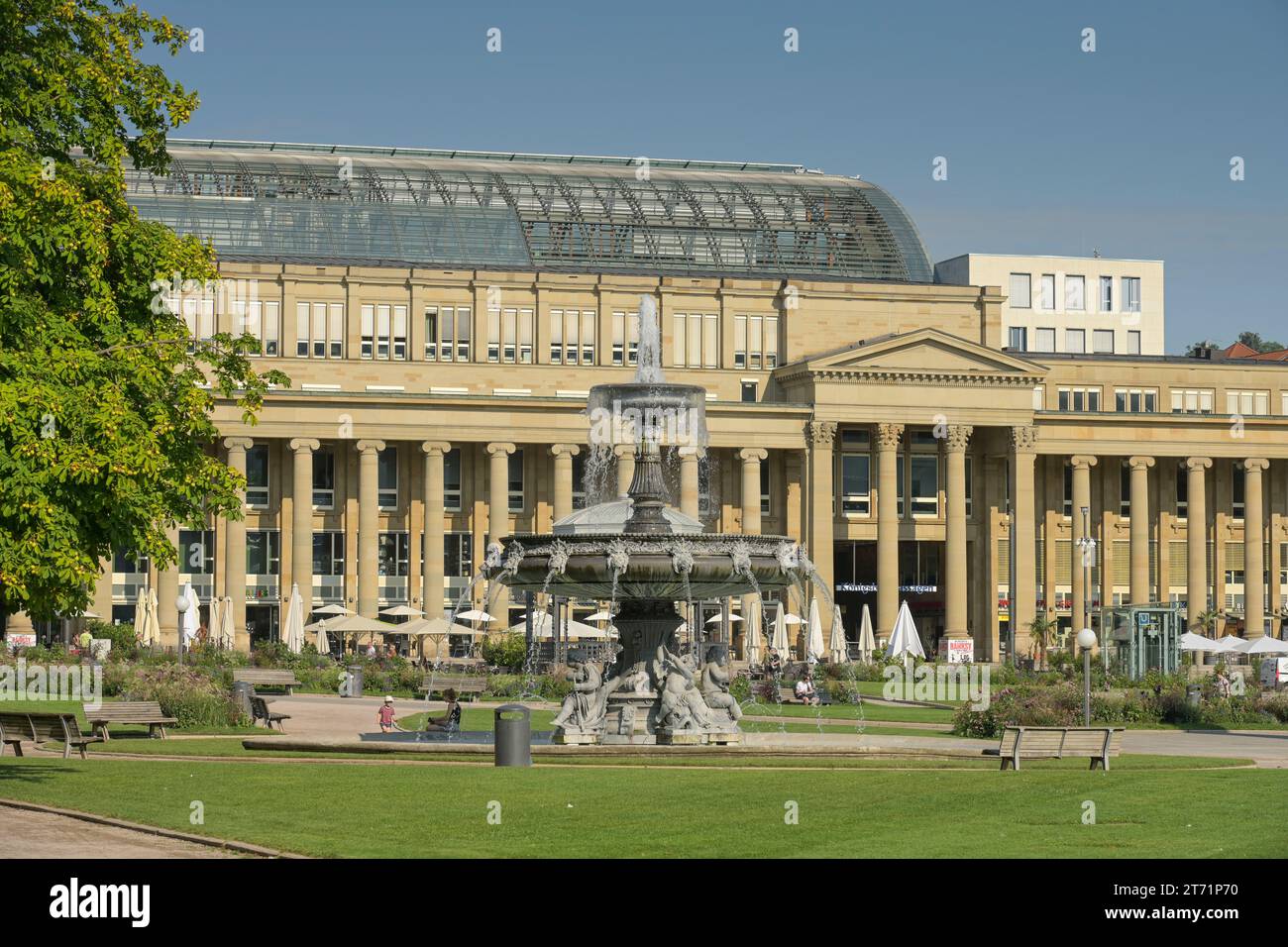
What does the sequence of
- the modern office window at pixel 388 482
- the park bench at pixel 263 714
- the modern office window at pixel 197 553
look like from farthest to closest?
the modern office window at pixel 388 482
the modern office window at pixel 197 553
the park bench at pixel 263 714

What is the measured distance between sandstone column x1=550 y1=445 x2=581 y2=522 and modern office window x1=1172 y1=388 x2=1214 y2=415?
35479 millimetres

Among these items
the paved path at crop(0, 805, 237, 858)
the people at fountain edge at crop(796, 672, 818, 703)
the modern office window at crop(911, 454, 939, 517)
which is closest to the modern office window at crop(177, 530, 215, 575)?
the modern office window at crop(911, 454, 939, 517)

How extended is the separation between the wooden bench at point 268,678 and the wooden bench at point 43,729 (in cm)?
2741

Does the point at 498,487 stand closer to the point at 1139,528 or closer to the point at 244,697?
the point at 1139,528

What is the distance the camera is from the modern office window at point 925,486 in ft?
363

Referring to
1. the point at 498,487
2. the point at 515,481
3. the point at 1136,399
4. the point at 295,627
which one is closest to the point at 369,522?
the point at 498,487

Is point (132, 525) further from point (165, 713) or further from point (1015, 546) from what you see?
point (1015, 546)

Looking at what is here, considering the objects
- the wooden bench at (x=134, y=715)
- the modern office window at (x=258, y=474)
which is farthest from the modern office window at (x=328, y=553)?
the wooden bench at (x=134, y=715)

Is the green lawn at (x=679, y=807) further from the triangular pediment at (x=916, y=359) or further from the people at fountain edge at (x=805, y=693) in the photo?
the triangular pediment at (x=916, y=359)

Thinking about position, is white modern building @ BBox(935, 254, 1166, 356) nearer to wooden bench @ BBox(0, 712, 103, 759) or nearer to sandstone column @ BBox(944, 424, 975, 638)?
sandstone column @ BBox(944, 424, 975, 638)

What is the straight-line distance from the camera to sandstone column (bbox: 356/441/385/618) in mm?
100312

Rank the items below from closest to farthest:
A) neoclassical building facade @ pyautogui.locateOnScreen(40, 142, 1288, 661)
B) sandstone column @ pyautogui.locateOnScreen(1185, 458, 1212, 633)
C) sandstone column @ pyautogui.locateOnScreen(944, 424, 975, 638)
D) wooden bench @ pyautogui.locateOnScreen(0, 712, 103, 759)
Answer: wooden bench @ pyautogui.locateOnScreen(0, 712, 103, 759) < neoclassical building facade @ pyautogui.locateOnScreen(40, 142, 1288, 661) < sandstone column @ pyautogui.locateOnScreen(944, 424, 975, 638) < sandstone column @ pyautogui.locateOnScreen(1185, 458, 1212, 633)

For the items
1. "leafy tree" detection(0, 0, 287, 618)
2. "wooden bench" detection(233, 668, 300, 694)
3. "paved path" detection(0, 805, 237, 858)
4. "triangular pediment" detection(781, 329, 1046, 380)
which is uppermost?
"triangular pediment" detection(781, 329, 1046, 380)
